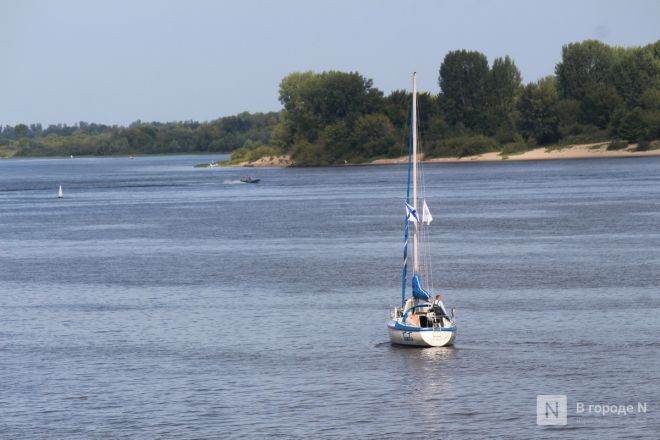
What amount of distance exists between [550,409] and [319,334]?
1696cm

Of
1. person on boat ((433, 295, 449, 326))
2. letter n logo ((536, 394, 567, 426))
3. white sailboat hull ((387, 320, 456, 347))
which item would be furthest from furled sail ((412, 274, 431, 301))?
letter n logo ((536, 394, 567, 426))

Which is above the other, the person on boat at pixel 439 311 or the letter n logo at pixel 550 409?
the person on boat at pixel 439 311

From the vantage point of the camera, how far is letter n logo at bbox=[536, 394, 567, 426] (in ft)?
144

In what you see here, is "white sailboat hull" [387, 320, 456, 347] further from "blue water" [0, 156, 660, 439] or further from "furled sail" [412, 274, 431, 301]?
"furled sail" [412, 274, 431, 301]

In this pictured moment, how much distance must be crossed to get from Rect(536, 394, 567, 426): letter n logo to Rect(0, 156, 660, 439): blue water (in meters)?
0.42

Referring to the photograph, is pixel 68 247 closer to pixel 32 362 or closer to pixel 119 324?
pixel 119 324

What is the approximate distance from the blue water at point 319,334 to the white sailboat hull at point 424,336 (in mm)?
546

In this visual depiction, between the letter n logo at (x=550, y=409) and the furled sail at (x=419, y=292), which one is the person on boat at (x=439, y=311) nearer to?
the furled sail at (x=419, y=292)

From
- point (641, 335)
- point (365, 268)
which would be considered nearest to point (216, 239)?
point (365, 268)

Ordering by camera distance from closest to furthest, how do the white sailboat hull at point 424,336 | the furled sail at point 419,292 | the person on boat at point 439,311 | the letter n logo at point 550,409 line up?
the letter n logo at point 550,409 → the white sailboat hull at point 424,336 → the person on boat at point 439,311 → the furled sail at point 419,292

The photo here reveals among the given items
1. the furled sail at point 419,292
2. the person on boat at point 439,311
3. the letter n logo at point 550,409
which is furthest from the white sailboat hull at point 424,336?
the letter n logo at point 550,409

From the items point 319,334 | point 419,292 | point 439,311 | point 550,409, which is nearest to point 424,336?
point 439,311

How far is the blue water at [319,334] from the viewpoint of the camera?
45312 mm

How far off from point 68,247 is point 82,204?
68.9 meters
